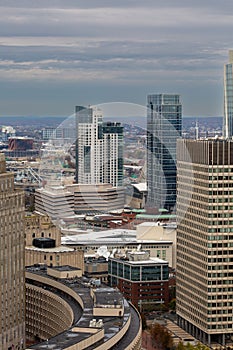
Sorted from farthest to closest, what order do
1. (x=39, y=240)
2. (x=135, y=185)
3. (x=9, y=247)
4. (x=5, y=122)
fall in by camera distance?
1. (x=5, y=122)
2. (x=135, y=185)
3. (x=39, y=240)
4. (x=9, y=247)

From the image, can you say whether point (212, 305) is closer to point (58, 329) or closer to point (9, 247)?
point (58, 329)

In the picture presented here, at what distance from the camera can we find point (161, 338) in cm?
2486

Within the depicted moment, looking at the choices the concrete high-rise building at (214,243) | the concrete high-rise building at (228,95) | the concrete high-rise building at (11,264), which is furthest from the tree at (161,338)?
the concrete high-rise building at (228,95)

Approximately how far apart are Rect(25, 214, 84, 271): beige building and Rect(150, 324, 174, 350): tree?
11.9 ft

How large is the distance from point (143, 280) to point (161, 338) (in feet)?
17.3

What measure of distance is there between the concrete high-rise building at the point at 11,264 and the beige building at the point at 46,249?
511 centimetres

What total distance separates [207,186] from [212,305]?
2.94m

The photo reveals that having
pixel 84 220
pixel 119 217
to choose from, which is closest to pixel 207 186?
pixel 119 217

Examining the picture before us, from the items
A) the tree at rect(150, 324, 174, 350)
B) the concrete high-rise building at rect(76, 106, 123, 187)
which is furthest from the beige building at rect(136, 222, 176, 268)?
the tree at rect(150, 324, 174, 350)

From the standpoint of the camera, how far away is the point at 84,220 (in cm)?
4031

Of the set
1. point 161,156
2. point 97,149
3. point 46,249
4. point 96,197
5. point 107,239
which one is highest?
point 97,149

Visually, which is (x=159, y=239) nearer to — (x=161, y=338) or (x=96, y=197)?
(x=96, y=197)

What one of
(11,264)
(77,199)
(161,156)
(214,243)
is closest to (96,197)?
(161,156)

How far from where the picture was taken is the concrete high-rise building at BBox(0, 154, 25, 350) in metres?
22.0
